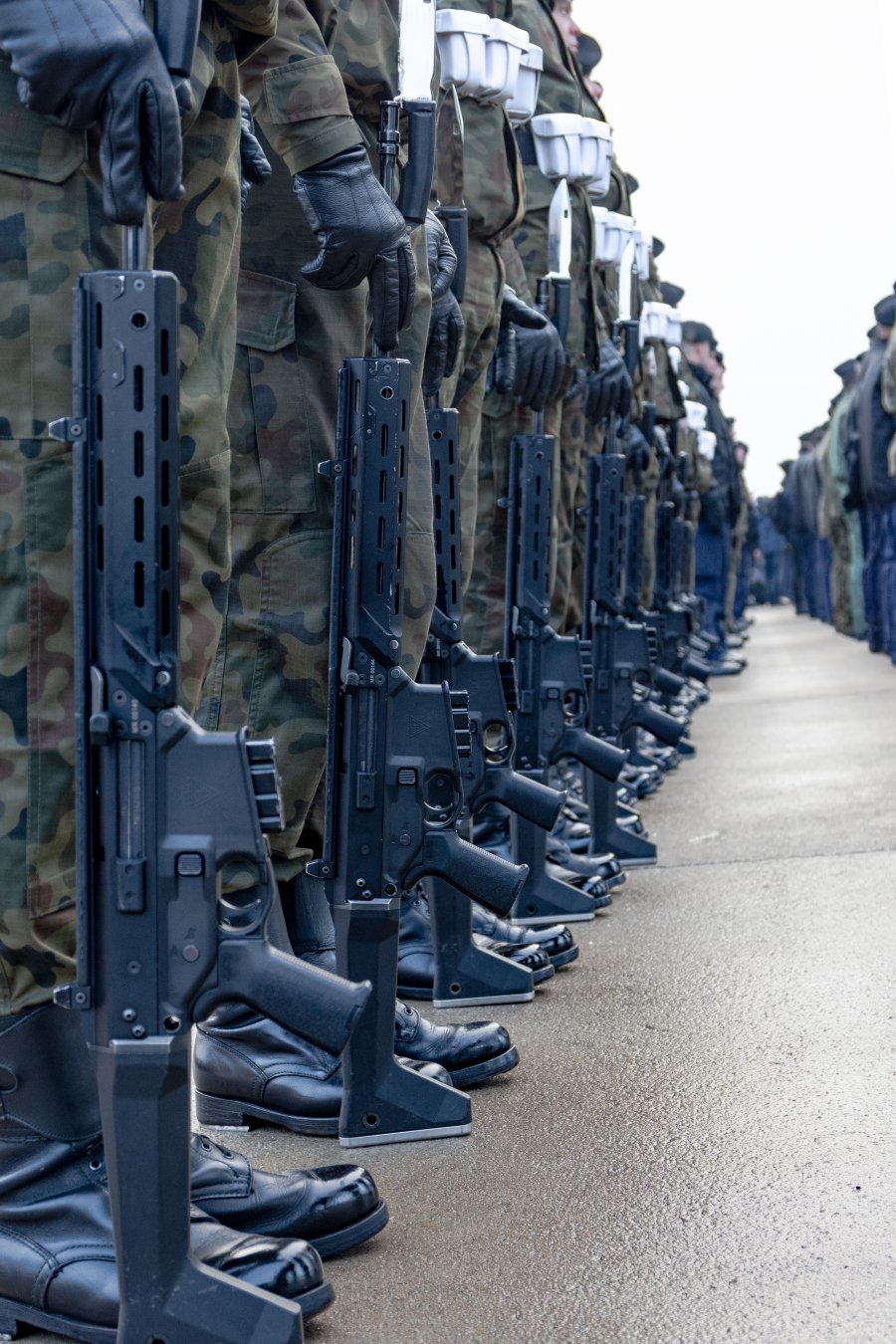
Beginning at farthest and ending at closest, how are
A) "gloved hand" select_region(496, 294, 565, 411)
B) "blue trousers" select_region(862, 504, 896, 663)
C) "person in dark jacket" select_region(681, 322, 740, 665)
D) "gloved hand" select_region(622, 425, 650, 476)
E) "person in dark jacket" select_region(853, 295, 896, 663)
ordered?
1. "person in dark jacket" select_region(681, 322, 740, 665)
2. "blue trousers" select_region(862, 504, 896, 663)
3. "person in dark jacket" select_region(853, 295, 896, 663)
4. "gloved hand" select_region(622, 425, 650, 476)
5. "gloved hand" select_region(496, 294, 565, 411)

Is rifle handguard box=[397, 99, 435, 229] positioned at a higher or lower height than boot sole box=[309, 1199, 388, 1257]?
higher

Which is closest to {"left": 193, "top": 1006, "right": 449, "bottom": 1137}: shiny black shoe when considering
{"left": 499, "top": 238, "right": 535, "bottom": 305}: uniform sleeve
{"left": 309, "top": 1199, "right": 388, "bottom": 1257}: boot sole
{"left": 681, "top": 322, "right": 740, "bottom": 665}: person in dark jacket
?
{"left": 309, "top": 1199, "right": 388, "bottom": 1257}: boot sole

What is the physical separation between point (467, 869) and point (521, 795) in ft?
2.28

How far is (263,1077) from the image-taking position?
2469 mm

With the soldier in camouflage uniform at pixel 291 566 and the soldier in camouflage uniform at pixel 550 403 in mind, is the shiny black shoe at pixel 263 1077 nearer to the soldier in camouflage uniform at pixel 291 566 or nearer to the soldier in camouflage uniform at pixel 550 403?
the soldier in camouflage uniform at pixel 291 566

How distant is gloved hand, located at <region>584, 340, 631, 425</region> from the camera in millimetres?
5941

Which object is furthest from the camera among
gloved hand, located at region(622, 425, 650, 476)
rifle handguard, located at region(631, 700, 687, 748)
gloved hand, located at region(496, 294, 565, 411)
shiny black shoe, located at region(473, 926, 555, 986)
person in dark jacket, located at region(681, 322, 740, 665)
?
person in dark jacket, located at region(681, 322, 740, 665)

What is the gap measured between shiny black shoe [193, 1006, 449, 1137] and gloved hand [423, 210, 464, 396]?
122cm

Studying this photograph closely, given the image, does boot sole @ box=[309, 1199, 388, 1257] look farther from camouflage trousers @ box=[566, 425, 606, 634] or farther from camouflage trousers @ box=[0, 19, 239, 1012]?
camouflage trousers @ box=[566, 425, 606, 634]

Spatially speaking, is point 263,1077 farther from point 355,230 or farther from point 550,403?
point 550,403

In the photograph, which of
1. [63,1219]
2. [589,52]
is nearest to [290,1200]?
[63,1219]

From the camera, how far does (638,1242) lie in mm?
2006

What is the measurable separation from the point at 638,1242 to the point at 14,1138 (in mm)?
704

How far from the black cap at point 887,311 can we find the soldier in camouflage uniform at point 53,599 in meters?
12.2
